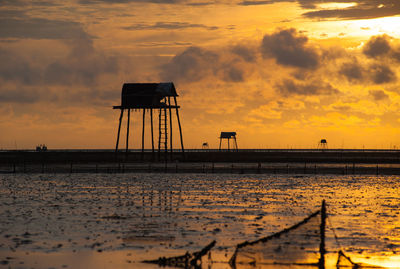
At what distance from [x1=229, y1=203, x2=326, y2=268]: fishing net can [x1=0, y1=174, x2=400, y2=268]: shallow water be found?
1038 mm

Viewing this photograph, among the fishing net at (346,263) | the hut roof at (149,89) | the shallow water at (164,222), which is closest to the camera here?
the fishing net at (346,263)

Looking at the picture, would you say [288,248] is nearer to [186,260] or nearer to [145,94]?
[186,260]

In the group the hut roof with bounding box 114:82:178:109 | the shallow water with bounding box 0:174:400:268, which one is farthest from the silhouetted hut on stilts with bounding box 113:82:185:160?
the shallow water with bounding box 0:174:400:268

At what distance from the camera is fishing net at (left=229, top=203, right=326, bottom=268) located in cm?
1953

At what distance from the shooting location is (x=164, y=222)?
101 feet

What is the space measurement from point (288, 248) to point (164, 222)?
465 inches

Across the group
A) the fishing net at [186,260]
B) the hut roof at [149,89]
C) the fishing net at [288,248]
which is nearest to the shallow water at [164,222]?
the fishing net at [186,260]

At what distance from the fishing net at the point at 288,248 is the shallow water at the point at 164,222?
1.04 m

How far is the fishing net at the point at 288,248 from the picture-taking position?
19531mm

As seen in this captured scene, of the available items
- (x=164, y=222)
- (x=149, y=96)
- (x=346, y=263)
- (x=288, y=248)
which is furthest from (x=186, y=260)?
(x=149, y=96)

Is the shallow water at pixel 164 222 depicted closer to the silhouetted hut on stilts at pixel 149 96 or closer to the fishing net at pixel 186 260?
the fishing net at pixel 186 260

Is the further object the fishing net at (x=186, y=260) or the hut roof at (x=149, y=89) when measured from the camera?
the hut roof at (x=149, y=89)

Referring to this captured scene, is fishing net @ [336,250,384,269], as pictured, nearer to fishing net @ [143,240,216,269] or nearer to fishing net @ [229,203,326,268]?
fishing net @ [229,203,326,268]

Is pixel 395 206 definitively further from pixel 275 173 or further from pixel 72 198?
pixel 275 173
